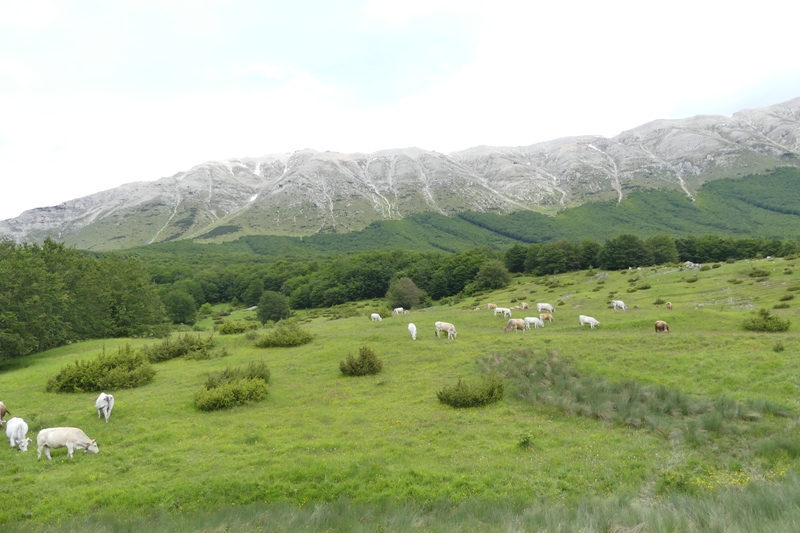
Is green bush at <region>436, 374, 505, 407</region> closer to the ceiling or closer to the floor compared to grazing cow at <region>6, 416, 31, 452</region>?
closer to the floor

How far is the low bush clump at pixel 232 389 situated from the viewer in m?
20.8

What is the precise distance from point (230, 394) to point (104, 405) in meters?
5.43

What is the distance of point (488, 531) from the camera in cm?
907

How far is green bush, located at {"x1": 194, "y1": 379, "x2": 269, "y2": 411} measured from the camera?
20.7 m

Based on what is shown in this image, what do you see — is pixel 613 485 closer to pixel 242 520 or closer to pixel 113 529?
pixel 242 520

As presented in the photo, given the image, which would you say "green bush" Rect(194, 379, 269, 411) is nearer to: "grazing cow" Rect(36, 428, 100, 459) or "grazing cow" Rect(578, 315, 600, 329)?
"grazing cow" Rect(36, 428, 100, 459)

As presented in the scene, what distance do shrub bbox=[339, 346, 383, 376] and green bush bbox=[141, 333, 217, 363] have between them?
13.0 m

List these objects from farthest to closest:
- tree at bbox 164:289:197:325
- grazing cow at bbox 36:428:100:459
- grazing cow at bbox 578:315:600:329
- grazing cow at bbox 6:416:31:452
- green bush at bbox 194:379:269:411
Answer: tree at bbox 164:289:197:325
grazing cow at bbox 578:315:600:329
green bush at bbox 194:379:269:411
grazing cow at bbox 6:416:31:452
grazing cow at bbox 36:428:100:459

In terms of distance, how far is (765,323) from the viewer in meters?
28.8

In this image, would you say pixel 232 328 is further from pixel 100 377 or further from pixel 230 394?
pixel 230 394

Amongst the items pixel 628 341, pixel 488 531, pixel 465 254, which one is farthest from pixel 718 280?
pixel 465 254

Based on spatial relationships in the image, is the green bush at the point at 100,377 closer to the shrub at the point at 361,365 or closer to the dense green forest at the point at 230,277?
the shrub at the point at 361,365

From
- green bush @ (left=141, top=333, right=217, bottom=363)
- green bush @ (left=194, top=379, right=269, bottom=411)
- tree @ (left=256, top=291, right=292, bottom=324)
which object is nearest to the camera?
green bush @ (left=194, top=379, right=269, bottom=411)

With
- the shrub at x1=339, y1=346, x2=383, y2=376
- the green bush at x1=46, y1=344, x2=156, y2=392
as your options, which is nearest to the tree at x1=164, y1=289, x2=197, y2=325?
the green bush at x1=46, y1=344, x2=156, y2=392
